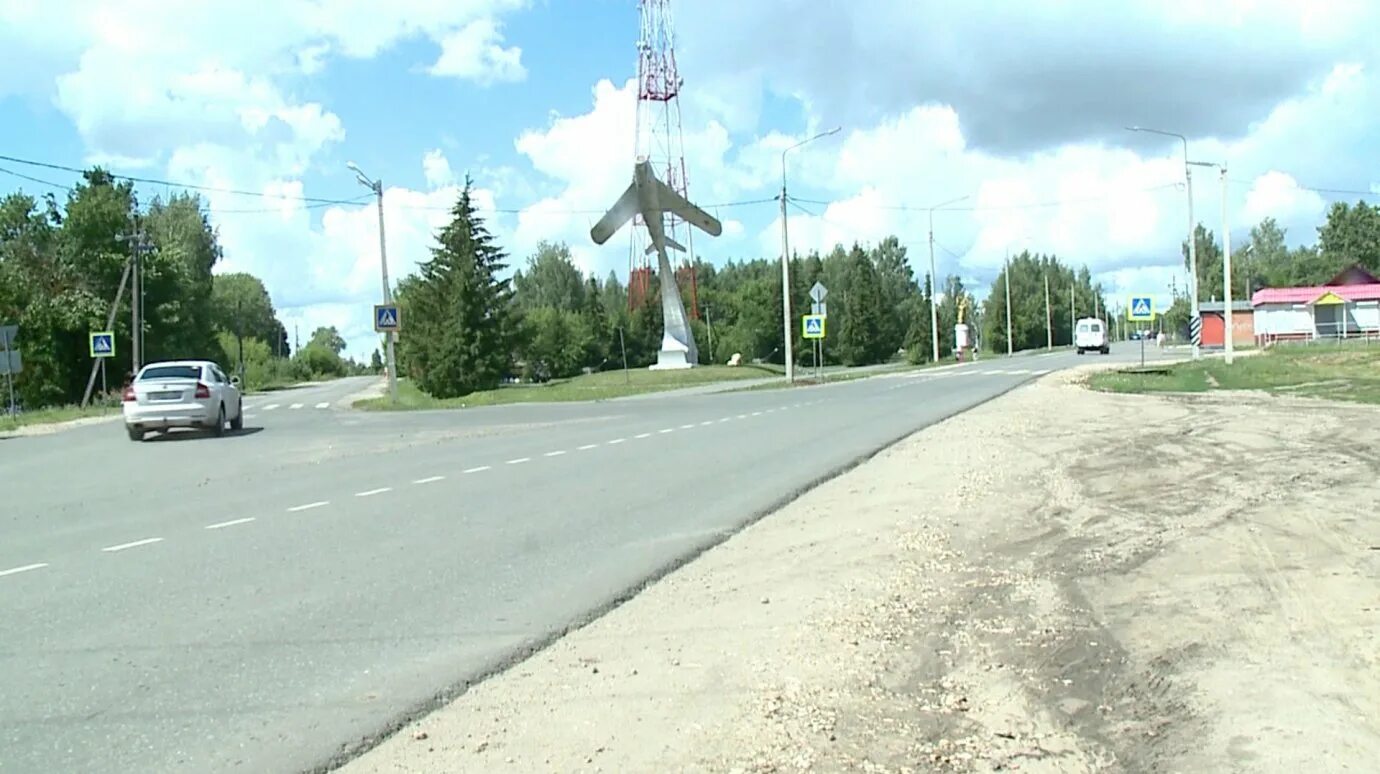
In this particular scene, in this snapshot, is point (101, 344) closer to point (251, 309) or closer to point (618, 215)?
point (618, 215)

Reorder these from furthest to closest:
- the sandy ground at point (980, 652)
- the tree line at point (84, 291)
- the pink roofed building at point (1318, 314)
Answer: the pink roofed building at point (1318, 314)
the tree line at point (84, 291)
the sandy ground at point (980, 652)

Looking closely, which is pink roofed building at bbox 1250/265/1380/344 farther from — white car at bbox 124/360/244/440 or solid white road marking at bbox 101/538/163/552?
solid white road marking at bbox 101/538/163/552

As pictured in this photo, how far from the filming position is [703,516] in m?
12.3

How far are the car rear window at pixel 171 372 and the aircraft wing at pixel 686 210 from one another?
4069cm

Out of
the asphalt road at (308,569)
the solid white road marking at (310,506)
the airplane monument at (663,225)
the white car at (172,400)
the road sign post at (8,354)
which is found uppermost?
the airplane monument at (663,225)

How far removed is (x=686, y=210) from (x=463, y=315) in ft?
55.2

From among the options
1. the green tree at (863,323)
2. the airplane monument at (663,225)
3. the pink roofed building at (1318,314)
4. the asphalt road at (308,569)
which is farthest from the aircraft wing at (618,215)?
the asphalt road at (308,569)

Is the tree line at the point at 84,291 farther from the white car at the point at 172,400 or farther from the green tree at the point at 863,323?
the green tree at the point at 863,323

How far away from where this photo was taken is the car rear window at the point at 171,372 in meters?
27.3

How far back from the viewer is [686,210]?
68.2 meters

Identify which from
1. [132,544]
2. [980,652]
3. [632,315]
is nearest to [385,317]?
[132,544]

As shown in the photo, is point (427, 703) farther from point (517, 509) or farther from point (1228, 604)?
point (517, 509)

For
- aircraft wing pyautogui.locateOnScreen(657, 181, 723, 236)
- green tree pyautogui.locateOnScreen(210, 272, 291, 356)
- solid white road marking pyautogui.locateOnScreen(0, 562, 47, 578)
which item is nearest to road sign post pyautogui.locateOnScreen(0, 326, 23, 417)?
solid white road marking pyautogui.locateOnScreen(0, 562, 47, 578)

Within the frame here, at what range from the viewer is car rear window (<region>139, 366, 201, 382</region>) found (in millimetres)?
27328
